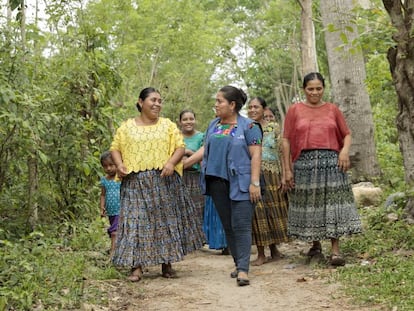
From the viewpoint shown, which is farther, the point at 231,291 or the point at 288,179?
the point at 288,179

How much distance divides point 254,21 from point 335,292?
25.7m

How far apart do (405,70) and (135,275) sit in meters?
3.24

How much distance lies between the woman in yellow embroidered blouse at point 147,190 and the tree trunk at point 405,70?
2.28 m

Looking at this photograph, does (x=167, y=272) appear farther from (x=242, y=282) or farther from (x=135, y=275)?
(x=242, y=282)

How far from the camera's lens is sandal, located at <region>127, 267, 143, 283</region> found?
5809 millimetres

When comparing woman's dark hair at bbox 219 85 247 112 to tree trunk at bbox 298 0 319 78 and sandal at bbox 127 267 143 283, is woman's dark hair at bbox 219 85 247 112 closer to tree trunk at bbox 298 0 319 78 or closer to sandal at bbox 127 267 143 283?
sandal at bbox 127 267 143 283

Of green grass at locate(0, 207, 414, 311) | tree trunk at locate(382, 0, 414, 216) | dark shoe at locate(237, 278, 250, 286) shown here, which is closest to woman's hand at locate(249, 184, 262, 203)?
dark shoe at locate(237, 278, 250, 286)

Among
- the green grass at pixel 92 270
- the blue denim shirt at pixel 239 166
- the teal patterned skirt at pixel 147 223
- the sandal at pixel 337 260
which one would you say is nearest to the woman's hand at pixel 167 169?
the teal patterned skirt at pixel 147 223

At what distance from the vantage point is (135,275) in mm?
5855

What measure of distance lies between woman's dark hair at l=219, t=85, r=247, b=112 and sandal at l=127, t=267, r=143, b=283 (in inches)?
67.6

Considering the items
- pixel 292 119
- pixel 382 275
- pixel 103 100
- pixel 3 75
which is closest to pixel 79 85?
pixel 103 100

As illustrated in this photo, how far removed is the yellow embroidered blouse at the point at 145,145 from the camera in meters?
5.88

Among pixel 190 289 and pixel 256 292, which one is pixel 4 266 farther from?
pixel 256 292

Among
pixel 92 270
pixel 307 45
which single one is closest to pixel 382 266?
pixel 92 270
